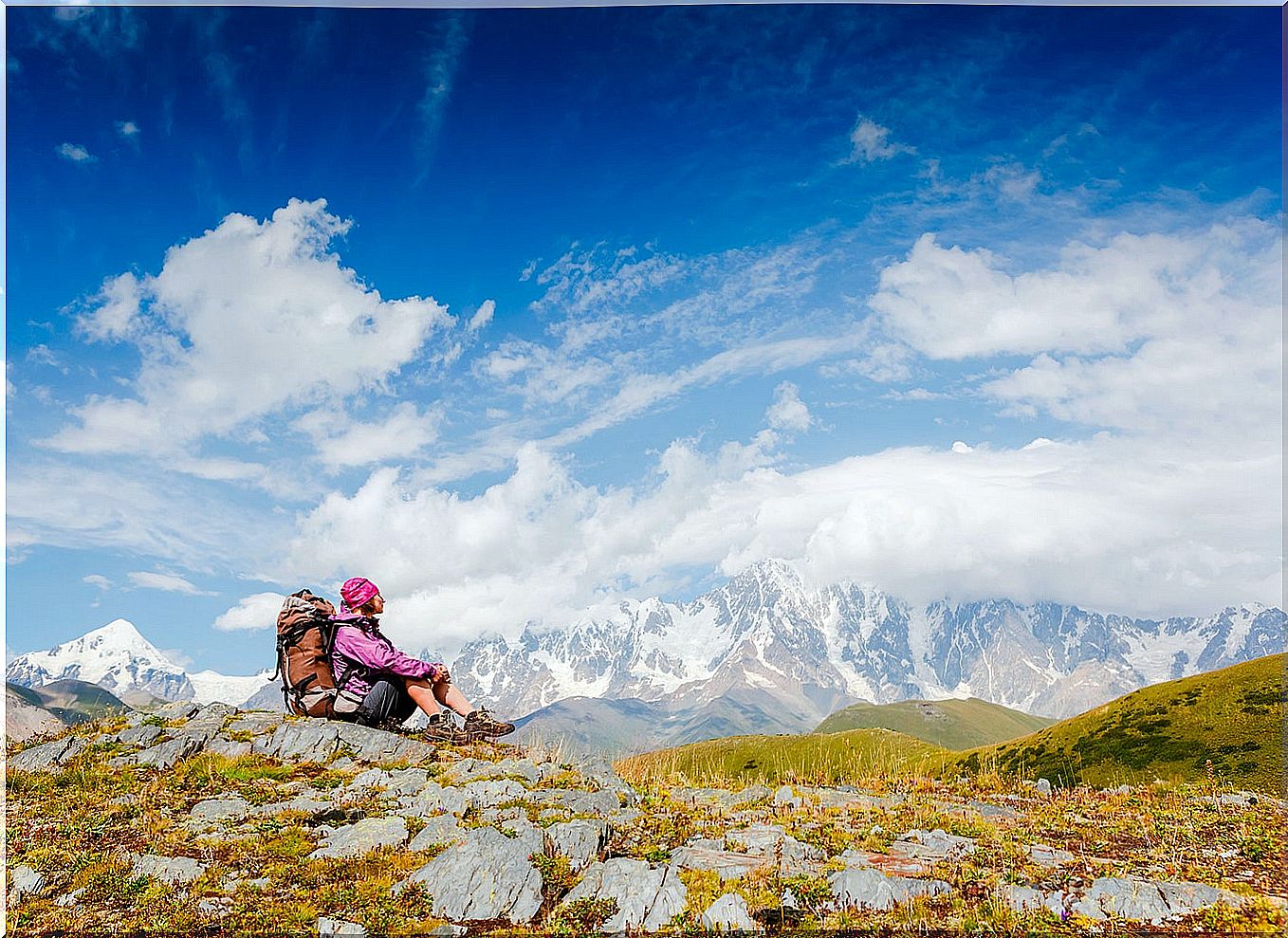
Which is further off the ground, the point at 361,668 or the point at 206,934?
the point at 361,668

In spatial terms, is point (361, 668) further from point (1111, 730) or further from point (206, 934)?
point (1111, 730)

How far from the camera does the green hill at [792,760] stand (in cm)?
1256

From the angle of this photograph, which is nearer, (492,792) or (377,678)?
(492,792)

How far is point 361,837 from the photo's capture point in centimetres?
777

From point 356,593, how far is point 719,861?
24.6ft

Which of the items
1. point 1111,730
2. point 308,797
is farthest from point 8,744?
point 1111,730

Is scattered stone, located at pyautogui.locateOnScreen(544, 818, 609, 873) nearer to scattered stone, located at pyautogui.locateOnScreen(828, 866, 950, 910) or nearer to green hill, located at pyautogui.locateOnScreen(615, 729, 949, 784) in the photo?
scattered stone, located at pyautogui.locateOnScreen(828, 866, 950, 910)

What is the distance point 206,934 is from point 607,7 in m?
12.0

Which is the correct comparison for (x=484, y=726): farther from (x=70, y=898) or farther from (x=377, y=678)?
(x=70, y=898)

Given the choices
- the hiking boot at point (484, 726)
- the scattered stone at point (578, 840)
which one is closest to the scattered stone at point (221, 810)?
the scattered stone at point (578, 840)

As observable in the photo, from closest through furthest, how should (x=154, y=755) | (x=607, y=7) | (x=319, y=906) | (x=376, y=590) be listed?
(x=319, y=906) → (x=154, y=755) → (x=607, y=7) → (x=376, y=590)

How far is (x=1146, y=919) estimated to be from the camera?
236 inches

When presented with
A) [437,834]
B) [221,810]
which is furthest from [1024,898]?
[221,810]

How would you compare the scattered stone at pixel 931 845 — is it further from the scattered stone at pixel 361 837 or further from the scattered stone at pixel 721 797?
the scattered stone at pixel 361 837
